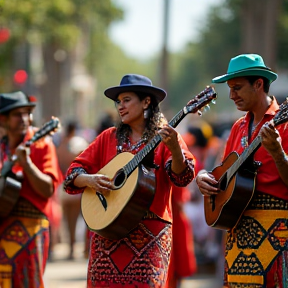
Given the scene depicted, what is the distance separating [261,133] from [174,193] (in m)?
4.05

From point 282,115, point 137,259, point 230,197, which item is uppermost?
point 282,115

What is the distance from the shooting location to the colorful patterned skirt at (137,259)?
6.08m

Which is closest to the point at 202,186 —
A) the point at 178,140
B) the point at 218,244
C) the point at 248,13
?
the point at 178,140

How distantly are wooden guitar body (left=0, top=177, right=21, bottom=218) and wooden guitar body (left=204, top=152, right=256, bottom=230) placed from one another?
6.48 ft

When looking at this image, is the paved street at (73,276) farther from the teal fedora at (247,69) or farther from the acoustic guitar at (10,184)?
the teal fedora at (247,69)

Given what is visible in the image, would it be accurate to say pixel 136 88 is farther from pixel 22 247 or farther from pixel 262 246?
pixel 22 247

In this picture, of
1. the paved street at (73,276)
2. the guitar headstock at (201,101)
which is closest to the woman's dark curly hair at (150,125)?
the guitar headstock at (201,101)

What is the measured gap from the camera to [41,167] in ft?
24.9

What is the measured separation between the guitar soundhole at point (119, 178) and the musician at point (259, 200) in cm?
58

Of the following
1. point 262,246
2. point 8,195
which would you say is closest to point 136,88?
point 262,246

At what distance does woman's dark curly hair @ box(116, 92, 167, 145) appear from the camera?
6.32 m

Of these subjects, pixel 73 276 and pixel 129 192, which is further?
pixel 73 276

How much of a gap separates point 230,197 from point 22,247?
2372 millimetres

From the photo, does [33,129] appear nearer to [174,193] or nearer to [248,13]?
[174,193]
